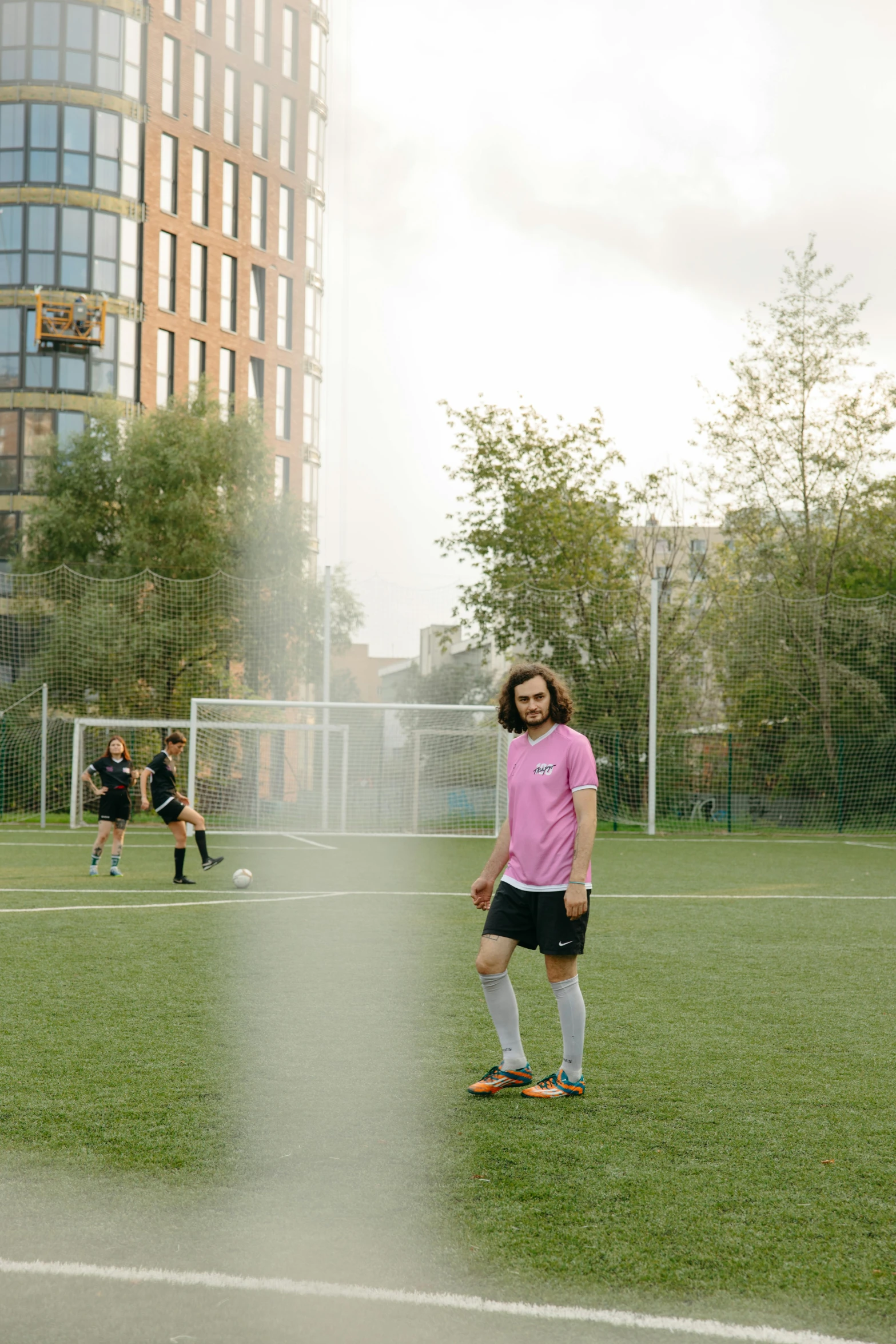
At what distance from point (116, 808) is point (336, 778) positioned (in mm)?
7911

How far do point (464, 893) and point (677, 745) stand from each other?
45.1 feet

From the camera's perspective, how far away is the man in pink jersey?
4.78 meters

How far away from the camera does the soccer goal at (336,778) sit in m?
17.4

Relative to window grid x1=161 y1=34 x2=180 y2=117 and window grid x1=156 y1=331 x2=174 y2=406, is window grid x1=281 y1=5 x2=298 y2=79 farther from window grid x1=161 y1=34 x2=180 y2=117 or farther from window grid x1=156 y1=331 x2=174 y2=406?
window grid x1=156 y1=331 x2=174 y2=406

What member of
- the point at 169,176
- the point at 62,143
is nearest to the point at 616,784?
the point at 62,143

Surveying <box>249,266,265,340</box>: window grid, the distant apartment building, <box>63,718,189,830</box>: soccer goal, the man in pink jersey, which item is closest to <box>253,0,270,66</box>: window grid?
the distant apartment building

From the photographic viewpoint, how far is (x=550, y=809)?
4805 millimetres

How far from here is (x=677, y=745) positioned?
25.7 meters

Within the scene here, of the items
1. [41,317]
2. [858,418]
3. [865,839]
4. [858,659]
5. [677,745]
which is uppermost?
[41,317]

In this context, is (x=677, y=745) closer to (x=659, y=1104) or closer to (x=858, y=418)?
(x=858, y=418)

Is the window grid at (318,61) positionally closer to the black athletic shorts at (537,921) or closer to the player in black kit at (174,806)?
the black athletic shorts at (537,921)

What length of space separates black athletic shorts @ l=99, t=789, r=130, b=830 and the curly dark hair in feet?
33.0

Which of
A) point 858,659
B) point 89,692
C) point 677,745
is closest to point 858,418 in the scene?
point 858,659

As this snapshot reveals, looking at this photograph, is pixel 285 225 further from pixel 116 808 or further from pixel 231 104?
pixel 116 808
